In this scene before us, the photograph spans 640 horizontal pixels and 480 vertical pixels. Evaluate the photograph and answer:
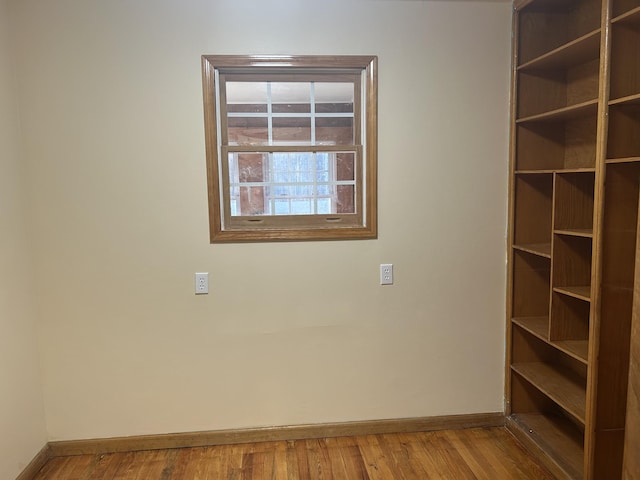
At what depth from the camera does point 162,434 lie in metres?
2.49

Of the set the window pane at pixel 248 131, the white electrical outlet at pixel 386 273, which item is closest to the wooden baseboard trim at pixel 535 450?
the white electrical outlet at pixel 386 273

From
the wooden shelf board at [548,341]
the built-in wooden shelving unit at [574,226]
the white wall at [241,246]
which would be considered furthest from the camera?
the white wall at [241,246]

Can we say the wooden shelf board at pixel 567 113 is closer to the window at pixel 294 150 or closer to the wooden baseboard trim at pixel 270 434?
the window at pixel 294 150

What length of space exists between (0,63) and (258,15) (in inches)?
51.5

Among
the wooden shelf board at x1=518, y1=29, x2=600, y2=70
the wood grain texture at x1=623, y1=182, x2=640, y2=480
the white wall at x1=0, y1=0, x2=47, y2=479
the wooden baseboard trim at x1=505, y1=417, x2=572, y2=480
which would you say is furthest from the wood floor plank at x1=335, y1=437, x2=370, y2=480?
the wooden shelf board at x1=518, y1=29, x2=600, y2=70

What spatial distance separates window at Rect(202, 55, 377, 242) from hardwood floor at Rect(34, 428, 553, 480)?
4.03 feet

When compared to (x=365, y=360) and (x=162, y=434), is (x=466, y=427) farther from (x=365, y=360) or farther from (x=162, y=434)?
(x=162, y=434)

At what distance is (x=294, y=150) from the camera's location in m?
2.43

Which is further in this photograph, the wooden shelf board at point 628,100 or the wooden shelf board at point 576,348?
the wooden shelf board at point 576,348

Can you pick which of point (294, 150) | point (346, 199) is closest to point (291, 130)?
point (294, 150)

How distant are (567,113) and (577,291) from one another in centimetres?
89

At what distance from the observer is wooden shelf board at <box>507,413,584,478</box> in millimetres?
2146

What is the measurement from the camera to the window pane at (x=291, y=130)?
2441 millimetres

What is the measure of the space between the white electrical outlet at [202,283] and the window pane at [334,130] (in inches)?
39.9
